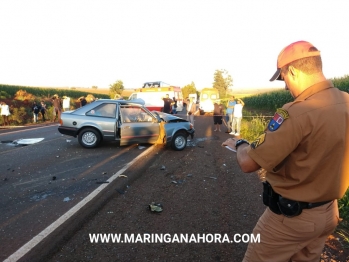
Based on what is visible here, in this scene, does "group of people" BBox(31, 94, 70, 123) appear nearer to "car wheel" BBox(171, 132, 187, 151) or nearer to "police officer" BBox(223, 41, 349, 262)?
"car wheel" BBox(171, 132, 187, 151)

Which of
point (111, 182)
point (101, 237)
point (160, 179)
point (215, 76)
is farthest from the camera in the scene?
point (215, 76)

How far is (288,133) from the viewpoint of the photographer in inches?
56.4

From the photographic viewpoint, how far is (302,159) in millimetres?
1506

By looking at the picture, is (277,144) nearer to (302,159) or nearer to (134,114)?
(302,159)

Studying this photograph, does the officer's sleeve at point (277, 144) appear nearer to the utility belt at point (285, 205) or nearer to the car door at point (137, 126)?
the utility belt at point (285, 205)

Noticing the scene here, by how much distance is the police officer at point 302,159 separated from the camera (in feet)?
4.74

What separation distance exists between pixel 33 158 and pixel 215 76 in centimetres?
7896

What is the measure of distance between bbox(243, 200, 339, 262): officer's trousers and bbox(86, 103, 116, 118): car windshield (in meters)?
7.47

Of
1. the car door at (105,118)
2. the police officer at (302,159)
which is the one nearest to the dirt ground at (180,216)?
the police officer at (302,159)

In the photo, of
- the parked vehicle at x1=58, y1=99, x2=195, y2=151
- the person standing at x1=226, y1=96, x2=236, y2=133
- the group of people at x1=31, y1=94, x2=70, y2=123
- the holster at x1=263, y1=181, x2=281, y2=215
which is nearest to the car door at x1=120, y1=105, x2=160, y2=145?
the parked vehicle at x1=58, y1=99, x2=195, y2=151

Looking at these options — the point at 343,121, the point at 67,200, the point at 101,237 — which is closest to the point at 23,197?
the point at 67,200

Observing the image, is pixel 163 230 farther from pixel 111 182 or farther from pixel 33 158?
pixel 33 158

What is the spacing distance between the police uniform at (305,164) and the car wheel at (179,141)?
693 cm

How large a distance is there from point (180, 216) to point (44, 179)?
10.7 feet
